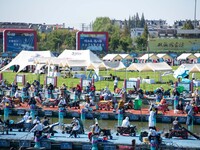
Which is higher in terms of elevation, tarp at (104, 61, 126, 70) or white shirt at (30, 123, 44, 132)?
tarp at (104, 61, 126, 70)

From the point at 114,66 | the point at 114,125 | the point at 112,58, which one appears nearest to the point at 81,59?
the point at 114,66

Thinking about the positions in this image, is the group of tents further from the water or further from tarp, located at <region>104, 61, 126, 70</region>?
the water

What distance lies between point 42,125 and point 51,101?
38.7ft

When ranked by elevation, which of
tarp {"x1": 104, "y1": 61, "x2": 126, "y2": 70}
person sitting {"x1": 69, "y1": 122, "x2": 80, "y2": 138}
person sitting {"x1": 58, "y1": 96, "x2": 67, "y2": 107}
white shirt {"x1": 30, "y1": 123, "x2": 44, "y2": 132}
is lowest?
person sitting {"x1": 69, "y1": 122, "x2": 80, "y2": 138}

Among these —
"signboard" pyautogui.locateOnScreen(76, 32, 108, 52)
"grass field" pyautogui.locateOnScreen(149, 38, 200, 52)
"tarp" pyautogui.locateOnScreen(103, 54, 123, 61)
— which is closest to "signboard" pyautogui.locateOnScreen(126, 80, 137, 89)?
"tarp" pyautogui.locateOnScreen(103, 54, 123, 61)

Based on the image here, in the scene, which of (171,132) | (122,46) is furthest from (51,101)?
(122,46)

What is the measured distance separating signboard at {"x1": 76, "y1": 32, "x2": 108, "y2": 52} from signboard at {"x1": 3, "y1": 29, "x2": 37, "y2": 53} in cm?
732

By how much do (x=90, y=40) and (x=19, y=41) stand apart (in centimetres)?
1150

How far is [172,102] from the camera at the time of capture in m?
40.7

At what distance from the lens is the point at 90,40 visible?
85312mm

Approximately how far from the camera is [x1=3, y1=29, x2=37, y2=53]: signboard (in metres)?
81.6

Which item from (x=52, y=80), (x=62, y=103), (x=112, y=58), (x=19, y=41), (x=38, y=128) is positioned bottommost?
(x=38, y=128)

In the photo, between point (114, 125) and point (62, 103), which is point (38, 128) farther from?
point (62, 103)

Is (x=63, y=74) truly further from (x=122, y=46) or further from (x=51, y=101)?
(x=122, y=46)
